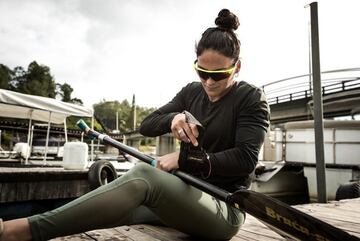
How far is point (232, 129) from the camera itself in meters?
2.07

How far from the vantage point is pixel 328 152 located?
11.1m

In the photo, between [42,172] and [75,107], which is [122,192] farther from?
[75,107]

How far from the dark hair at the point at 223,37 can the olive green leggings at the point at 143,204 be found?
818mm

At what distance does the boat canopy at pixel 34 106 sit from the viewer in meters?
7.23

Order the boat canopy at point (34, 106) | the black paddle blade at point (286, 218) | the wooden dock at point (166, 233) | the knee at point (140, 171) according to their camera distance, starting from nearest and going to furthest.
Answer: the black paddle blade at point (286, 218)
the knee at point (140, 171)
the wooden dock at point (166, 233)
the boat canopy at point (34, 106)

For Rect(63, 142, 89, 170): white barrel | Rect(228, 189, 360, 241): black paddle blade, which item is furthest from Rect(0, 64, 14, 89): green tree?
Rect(228, 189, 360, 241): black paddle blade

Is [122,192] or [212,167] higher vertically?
[212,167]

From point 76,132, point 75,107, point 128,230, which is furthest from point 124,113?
point 128,230

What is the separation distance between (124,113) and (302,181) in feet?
246

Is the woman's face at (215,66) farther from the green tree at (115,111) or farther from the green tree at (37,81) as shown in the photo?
the green tree at (115,111)

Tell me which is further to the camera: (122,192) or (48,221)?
(122,192)

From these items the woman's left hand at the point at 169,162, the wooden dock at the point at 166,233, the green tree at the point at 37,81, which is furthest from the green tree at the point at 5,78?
the woman's left hand at the point at 169,162

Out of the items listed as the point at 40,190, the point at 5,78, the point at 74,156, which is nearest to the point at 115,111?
the point at 5,78

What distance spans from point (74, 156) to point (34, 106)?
2.49 m
